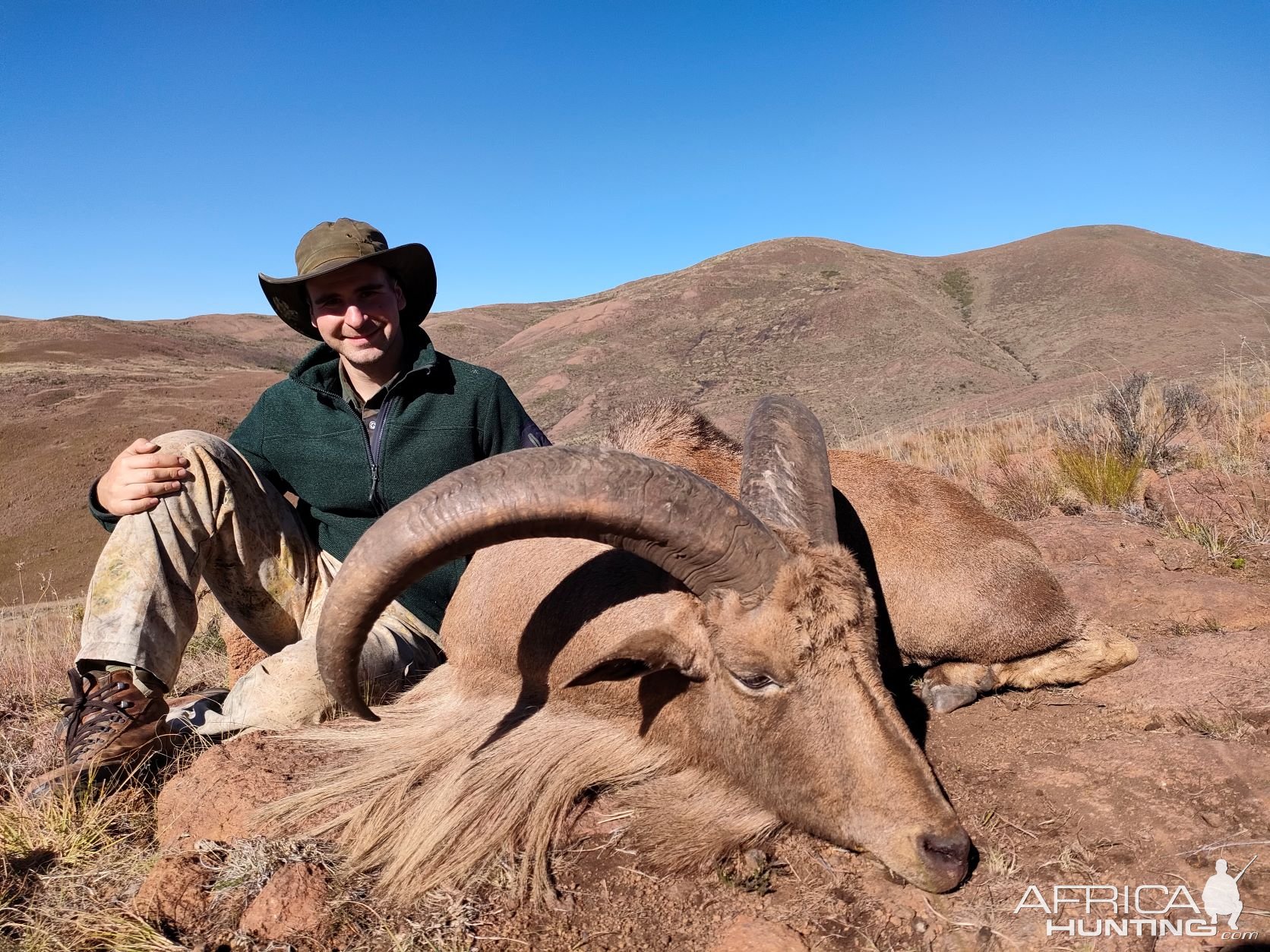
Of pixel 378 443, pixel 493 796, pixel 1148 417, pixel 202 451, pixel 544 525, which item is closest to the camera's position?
pixel 544 525

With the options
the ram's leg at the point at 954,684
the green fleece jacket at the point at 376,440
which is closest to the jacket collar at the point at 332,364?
the green fleece jacket at the point at 376,440

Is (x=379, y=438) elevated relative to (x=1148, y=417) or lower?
→ elevated

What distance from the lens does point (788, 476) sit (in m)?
3.29

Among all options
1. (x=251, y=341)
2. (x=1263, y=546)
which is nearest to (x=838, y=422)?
(x=1263, y=546)

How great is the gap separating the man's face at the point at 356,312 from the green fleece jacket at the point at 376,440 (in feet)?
0.64

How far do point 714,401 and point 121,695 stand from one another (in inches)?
906

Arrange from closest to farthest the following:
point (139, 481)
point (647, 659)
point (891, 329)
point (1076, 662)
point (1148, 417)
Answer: point (647, 659) → point (139, 481) → point (1076, 662) → point (1148, 417) → point (891, 329)

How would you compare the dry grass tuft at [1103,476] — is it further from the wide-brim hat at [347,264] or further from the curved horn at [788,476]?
the wide-brim hat at [347,264]

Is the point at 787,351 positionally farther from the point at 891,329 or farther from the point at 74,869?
the point at 74,869

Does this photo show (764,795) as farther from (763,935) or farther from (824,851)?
(763,935)

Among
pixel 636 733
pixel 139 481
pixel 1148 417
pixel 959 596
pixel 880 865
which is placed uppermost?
pixel 139 481

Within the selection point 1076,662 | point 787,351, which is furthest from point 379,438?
point 787,351

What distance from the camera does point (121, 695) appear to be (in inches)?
127

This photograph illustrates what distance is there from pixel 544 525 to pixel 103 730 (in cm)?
210
